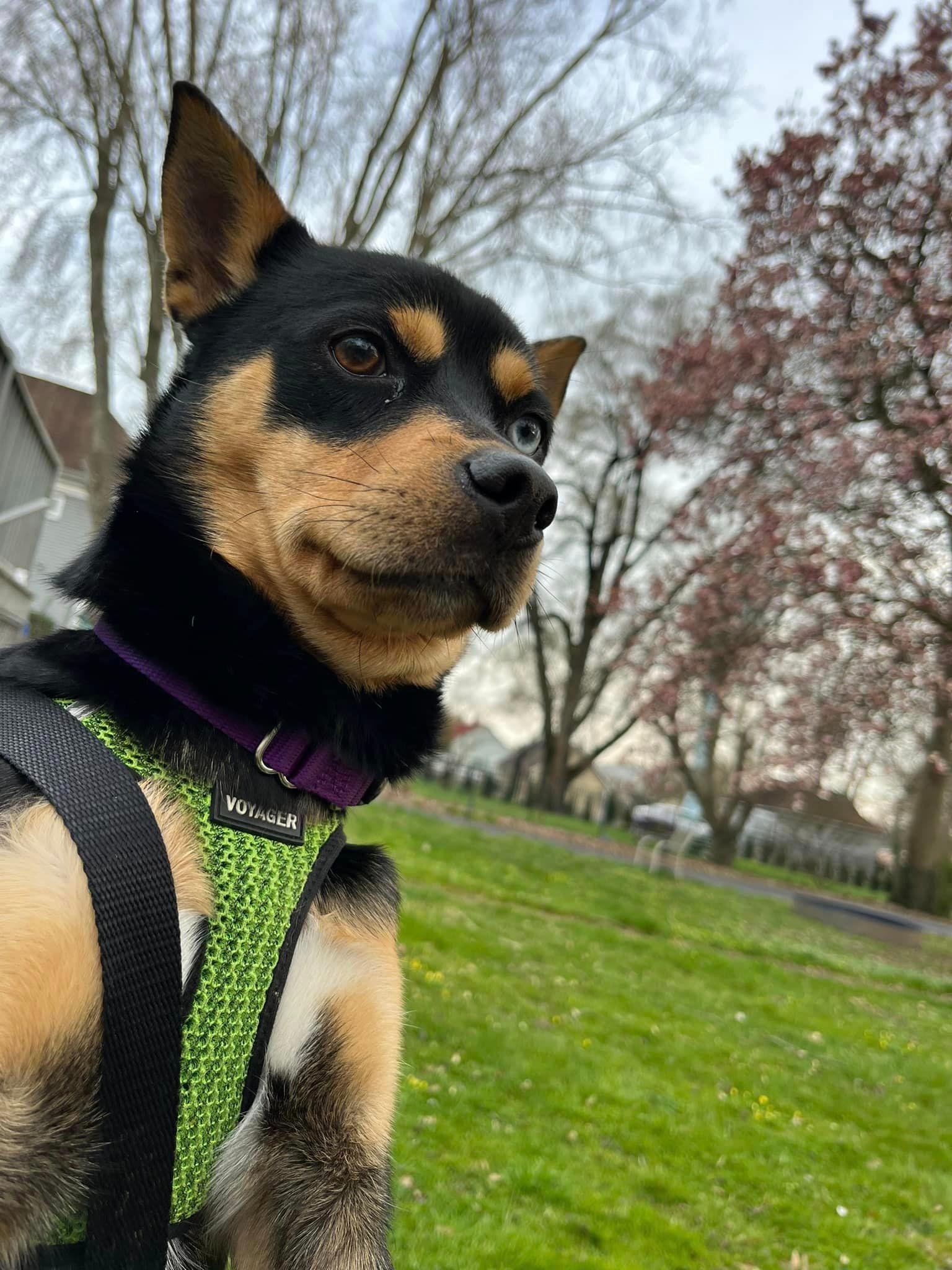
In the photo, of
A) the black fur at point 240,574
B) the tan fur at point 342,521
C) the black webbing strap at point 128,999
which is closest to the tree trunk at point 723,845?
the black fur at point 240,574

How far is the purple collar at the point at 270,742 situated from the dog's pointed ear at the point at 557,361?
170 cm

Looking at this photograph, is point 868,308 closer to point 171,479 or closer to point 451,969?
point 451,969

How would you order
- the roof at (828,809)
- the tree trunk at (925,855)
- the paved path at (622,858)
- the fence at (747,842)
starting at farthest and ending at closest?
the roof at (828,809) → the fence at (747,842) → the tree trunk at (925,855) → the paved path at (622,858)

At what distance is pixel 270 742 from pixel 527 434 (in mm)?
1404

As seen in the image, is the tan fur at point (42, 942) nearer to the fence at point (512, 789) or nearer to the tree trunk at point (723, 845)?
the fence at point (512, 789)

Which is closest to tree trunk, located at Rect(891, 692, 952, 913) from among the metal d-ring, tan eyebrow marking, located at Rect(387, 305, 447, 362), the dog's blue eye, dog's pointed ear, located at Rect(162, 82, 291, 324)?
the dog's blue eye

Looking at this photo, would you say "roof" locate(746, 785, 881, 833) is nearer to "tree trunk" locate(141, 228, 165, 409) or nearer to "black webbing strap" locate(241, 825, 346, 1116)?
"tree trunk" locate(141, 228, 165, 409)

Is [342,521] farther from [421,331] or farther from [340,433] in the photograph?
[421,331]

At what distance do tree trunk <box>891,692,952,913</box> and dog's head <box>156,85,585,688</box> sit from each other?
20869 millimetres

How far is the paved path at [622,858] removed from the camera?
20.1m

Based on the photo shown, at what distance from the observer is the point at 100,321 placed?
1241 centimetres

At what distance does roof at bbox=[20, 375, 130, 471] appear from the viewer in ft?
108

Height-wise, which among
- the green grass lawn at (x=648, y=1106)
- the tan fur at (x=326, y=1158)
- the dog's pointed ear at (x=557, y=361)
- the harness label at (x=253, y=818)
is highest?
the dog's pointed ear at (x=557, y=361)

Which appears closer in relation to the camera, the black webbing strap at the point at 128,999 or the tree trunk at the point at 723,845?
the black webbing strap at the point at 128,999
